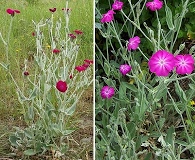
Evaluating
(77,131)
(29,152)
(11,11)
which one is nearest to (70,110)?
(77,131)

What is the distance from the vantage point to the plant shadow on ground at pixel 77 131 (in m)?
1.29

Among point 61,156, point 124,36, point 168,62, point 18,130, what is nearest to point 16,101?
point 18,130

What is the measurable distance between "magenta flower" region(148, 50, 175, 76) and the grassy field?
0.84 ft

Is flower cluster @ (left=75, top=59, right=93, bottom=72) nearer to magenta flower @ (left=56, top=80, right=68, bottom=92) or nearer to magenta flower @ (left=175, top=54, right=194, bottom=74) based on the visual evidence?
magenta flower @ (left=56, top=80, right=68, bottom=92)

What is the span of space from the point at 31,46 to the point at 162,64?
42 centimetres

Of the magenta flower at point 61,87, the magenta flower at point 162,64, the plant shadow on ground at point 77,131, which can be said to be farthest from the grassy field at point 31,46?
the magenta flower at point 162,64

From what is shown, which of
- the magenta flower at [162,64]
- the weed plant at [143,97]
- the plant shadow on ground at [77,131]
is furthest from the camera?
the plant shadow on ground at [77,131]

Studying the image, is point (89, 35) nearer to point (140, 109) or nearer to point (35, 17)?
point (35, 17)

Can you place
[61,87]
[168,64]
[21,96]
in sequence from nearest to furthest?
[168,64], [61,87], [21,96]

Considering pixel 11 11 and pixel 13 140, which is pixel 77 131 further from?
pixel 11 11

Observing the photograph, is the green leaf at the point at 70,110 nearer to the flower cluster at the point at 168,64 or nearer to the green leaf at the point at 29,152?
the green leaf at the point at 29,152

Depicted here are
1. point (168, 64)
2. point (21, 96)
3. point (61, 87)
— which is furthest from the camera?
point (21, 96)

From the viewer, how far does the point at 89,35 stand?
1.26 meters

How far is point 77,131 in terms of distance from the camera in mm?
1331
